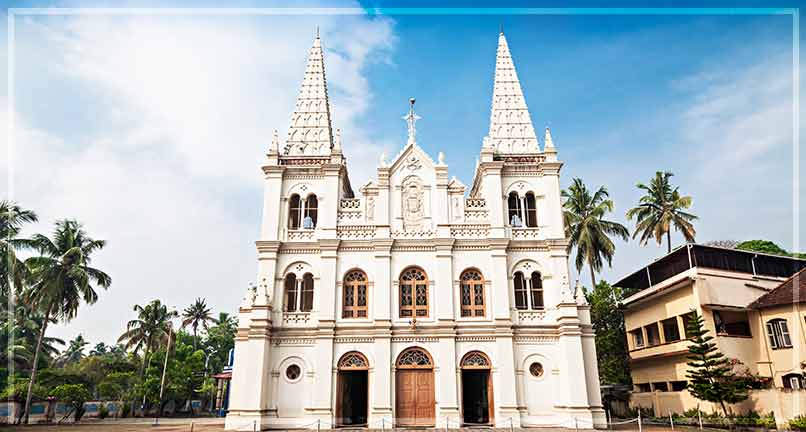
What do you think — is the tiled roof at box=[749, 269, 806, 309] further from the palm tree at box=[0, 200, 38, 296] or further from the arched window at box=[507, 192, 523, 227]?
the palm tree at box=[0, 200, 38, 296]

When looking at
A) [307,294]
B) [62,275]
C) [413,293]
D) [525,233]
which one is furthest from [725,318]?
[62,275]

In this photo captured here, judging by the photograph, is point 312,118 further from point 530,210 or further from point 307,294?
point 530,210

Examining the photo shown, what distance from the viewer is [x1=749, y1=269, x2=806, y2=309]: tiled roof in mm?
21906

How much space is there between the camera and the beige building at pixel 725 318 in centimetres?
2189

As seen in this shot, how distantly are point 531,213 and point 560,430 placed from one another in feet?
31.3

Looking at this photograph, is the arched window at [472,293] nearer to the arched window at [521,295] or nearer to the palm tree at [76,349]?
the arched window at [521,295]

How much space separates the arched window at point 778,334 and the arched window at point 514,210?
11648mm

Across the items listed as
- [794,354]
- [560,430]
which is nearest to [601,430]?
[560,430]

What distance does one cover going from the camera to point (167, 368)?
40.1m

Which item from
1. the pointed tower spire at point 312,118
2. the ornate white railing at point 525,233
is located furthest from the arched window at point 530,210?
the pointed tower spire at point 312,118

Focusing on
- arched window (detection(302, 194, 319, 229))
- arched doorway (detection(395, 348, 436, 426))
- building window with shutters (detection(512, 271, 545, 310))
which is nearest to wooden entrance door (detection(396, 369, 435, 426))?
arched doorway (detection(395, 348, 436, 426))

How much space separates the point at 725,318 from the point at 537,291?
902 cm

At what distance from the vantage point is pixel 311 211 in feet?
80.3

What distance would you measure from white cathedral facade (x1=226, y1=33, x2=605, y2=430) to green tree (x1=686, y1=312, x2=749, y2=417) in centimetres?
418
